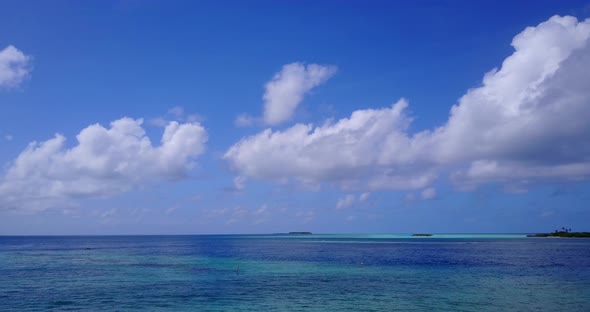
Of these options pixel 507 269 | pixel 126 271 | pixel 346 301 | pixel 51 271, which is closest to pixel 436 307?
pixel 346 301

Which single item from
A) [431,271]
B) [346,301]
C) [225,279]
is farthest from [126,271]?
[431,271]

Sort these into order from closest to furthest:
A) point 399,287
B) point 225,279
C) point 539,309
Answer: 1. point 539,309
2. point 399,287
3. point 225,279

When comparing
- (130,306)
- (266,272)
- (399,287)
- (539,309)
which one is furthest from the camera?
(266,272)

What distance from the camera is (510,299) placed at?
1505 inches

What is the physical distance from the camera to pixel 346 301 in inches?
1499

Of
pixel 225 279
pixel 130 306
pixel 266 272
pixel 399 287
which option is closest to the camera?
pixel 130 306

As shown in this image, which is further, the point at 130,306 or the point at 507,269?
the point at 507,269

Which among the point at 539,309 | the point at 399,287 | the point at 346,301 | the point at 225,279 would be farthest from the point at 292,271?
the point at 539,309

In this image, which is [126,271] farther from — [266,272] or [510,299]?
[510,299]

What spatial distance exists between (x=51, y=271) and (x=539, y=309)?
59756 mm

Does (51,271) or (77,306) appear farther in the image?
(51,271)

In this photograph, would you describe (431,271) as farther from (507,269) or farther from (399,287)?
(399,287)

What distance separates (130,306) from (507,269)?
49.8 m

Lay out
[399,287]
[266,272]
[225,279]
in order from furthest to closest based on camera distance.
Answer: [266,272] < [225,279] < [399,287]
